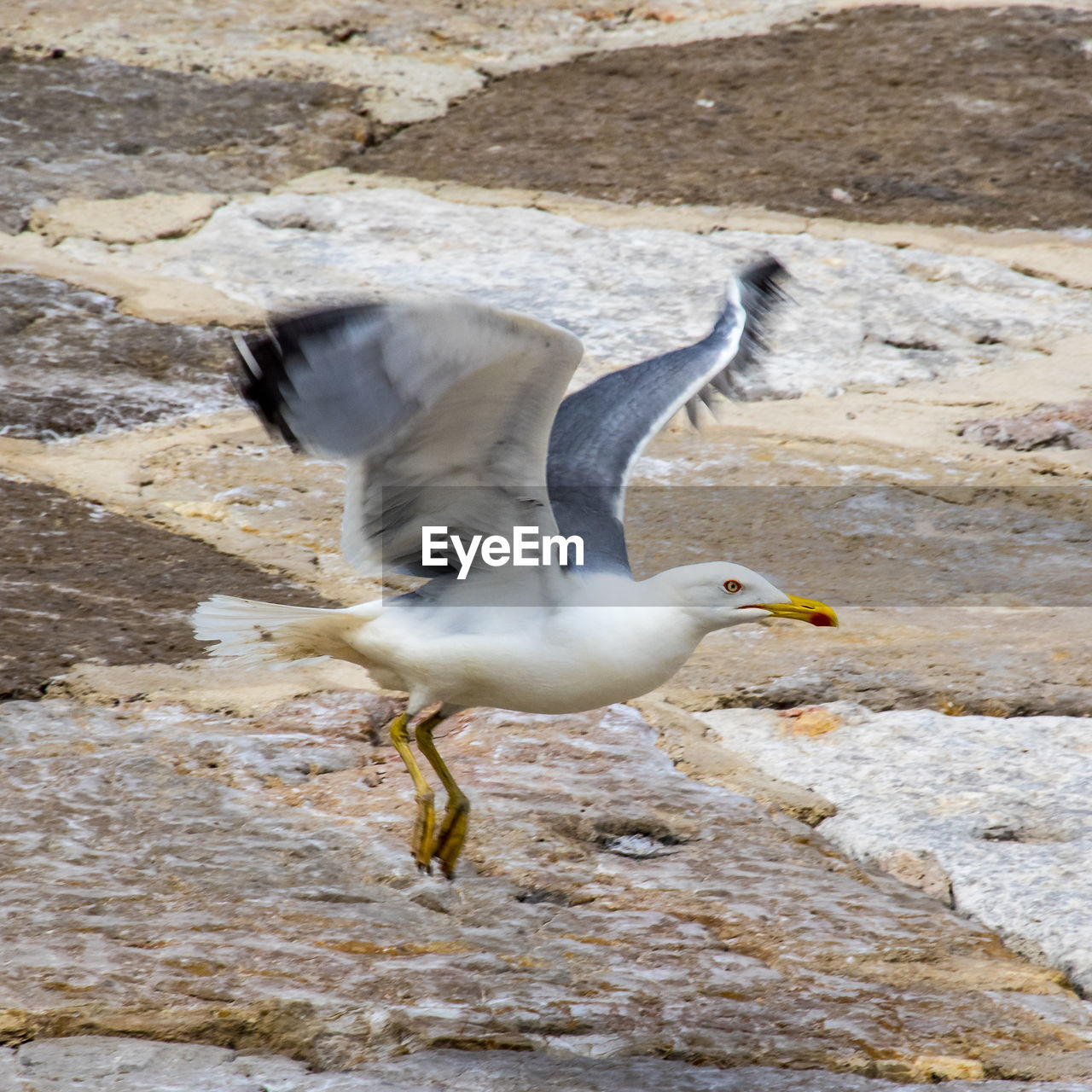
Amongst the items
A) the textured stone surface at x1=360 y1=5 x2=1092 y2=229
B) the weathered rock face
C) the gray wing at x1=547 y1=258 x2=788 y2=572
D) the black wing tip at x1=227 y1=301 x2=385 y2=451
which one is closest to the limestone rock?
the textured stone surface at x1=360 y1=5 x2=1092 y2=229

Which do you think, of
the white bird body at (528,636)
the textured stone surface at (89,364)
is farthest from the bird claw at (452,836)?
the textured stone surface at (89,364)

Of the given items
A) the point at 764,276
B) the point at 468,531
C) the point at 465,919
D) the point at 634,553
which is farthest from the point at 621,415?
the point at 465,919

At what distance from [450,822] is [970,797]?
2.31 ft

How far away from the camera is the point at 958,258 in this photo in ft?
11.5

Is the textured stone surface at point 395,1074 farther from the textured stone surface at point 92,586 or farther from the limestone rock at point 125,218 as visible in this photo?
the limestone rock at point 125,218

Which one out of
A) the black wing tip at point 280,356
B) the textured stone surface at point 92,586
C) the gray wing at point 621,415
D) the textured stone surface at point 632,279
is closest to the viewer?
the black wing tip at point 280,356

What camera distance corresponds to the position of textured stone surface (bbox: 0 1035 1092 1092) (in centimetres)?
142

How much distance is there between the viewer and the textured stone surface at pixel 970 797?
1.91 metres

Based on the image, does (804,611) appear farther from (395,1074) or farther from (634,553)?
(395,1074)

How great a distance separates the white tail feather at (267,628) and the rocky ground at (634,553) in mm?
54

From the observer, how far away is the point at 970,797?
2.12 m

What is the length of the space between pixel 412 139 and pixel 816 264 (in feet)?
3.43

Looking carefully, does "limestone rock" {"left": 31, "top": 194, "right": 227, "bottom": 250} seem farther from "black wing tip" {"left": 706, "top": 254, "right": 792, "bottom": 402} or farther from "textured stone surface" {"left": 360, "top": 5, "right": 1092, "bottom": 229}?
"black wing tip" {"left": 706, "top": 254, "right": 792, "bottom": 402}

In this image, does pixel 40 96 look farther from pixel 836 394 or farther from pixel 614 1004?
pixel 614 1004
